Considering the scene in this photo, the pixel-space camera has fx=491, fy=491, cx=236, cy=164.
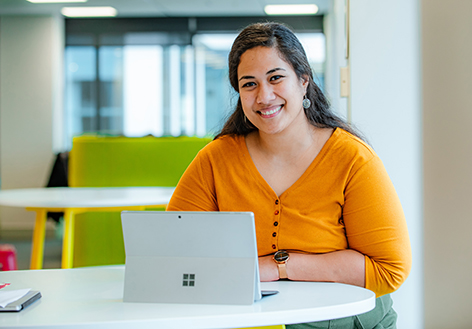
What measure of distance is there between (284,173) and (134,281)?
60 cm

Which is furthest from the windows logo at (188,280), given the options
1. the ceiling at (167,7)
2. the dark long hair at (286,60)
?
the ceiling at (167,7)

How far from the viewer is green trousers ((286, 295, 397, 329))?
118 cm

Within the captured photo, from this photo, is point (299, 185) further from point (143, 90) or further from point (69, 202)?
point (143, 90)

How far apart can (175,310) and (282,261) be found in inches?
16.2

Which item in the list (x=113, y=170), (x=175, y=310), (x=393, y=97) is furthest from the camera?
(x=113, y=170)

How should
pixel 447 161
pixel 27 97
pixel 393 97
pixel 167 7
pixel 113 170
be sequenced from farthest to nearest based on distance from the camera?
pixel 27 97 < pixel 167 7 < pixel 113 170 < pixel 393 97 < pixel 447 161

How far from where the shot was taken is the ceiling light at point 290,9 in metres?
6.66

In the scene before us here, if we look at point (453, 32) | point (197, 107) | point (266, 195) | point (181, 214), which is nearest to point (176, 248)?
point (181, 214)

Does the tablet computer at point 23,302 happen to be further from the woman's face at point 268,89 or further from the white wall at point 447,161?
the white wall at point 447,161

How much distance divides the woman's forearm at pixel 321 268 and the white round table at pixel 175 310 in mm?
120

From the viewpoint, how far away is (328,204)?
133 centimetres

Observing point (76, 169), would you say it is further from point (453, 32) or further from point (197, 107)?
point (197, 107)

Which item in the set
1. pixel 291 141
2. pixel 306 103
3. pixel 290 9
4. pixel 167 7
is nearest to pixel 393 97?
pixel 306 103

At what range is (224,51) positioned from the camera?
7.27m
